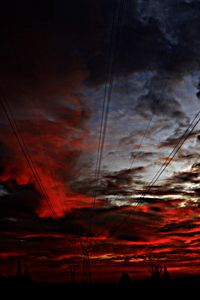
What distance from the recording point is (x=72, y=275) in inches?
7205

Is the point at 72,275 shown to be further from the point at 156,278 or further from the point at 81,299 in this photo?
the point at 81,299

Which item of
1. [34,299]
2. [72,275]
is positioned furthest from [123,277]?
[72,275]

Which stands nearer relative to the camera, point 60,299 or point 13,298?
point 13,298

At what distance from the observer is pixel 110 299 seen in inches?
3305

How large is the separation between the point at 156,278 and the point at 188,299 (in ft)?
240

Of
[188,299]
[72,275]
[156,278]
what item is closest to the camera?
[188,299]

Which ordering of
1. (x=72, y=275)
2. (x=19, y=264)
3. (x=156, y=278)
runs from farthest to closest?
(x=72, y=275), (x=156, y=278), (x=19, y=264)

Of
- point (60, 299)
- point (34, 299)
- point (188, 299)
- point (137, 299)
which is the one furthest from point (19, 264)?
point (188, 299)

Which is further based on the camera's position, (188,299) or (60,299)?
(60,299)

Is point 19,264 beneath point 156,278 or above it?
above

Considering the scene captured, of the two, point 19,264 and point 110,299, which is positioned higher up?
point 19,264

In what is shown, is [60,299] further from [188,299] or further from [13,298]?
[188,299]

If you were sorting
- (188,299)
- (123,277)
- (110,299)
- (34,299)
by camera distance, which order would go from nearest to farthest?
(188,299), (34,299), (110,299), (123,277)

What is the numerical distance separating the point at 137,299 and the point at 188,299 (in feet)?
51.5
